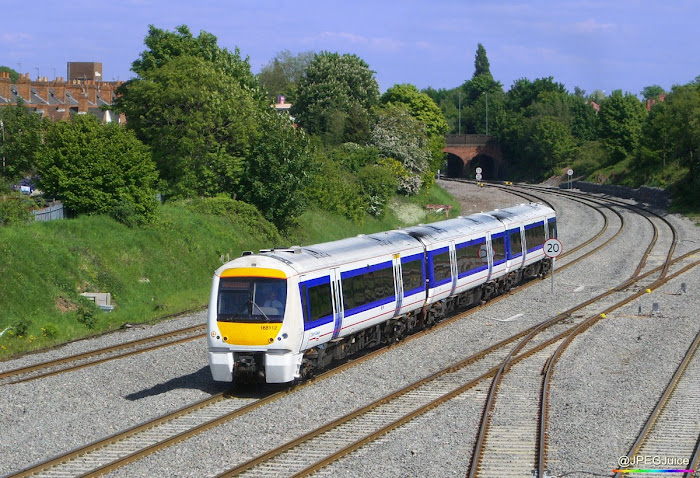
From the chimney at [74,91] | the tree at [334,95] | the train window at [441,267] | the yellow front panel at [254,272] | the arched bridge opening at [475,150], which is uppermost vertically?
the chimney at [74,91]

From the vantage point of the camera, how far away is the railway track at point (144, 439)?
42.8 ft

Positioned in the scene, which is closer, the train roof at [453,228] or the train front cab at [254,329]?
the train front cab at [254,329]

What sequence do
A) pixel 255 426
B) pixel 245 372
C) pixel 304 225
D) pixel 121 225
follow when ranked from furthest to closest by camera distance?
pixel 304 225, pixel 121 225, pixel 245 372, pixel 255 426

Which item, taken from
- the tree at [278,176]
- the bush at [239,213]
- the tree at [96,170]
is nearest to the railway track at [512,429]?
the tree at [96,170]

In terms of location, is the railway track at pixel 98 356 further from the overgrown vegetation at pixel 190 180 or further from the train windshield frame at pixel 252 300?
the train windshield frame at pixel 252 300

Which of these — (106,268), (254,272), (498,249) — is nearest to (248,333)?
(254,272)

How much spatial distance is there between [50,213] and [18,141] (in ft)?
55.7

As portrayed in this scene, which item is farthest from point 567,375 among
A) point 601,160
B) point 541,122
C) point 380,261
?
point 541,122

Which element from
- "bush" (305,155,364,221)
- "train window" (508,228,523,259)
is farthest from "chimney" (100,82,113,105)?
"train window" (508,228,523,259)

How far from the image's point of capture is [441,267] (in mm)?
26328

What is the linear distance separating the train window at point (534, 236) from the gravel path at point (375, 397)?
22.9 ft

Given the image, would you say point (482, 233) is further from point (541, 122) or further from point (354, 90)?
point (541, 122)

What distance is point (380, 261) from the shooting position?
22.2 m

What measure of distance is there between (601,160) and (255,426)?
81.9 metres
